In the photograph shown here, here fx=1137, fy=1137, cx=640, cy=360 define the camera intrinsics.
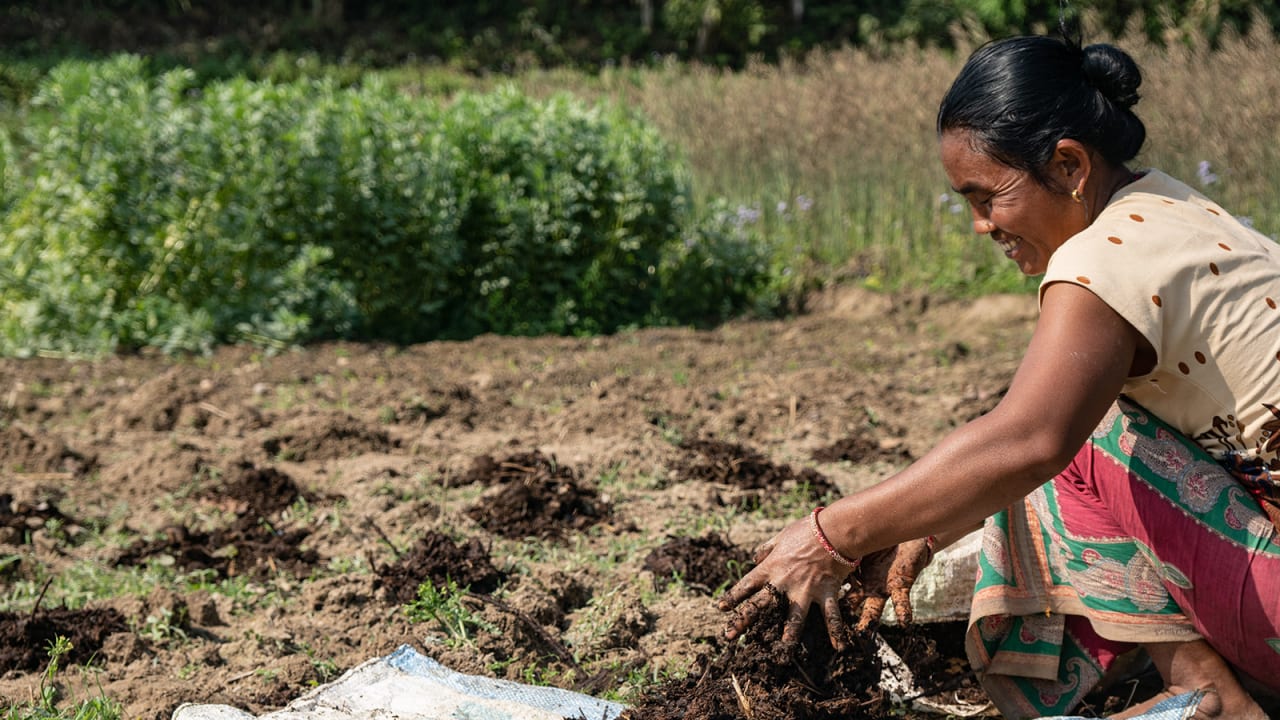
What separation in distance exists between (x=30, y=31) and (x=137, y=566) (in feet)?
70.3

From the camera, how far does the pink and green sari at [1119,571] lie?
224cm

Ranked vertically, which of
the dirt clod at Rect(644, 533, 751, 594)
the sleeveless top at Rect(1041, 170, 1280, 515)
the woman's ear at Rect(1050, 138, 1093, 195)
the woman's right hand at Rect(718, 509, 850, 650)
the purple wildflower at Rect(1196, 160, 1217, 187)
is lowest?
the dirt clod at Rect(644, 533, 751, 594)

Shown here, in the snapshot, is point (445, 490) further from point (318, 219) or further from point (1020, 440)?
point (318, 219)

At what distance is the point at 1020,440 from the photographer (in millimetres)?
1956

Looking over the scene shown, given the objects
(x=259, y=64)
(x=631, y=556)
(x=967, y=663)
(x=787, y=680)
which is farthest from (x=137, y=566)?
(x=259, y=64)

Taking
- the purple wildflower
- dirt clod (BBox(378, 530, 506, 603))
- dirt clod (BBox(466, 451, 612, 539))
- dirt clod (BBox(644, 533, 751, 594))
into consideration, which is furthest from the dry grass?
dirt clod (BBox(378, 530, 506, 603))

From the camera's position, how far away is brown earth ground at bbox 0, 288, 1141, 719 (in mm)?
2959

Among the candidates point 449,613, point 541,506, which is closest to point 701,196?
point 541,506

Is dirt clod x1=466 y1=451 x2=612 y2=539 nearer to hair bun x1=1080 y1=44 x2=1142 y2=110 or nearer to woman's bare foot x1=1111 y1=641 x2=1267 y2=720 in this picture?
woman's bare foot x1=1111 y1=641 x2=1267 y2=720

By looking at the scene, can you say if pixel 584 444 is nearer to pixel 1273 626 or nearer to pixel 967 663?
pixel 967 663

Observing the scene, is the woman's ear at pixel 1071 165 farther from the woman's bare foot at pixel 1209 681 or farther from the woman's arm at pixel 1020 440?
the woman's bare foot at pixel 1209 681

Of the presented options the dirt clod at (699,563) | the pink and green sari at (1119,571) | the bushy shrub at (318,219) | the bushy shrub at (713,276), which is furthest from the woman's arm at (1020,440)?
the bushy shrub at (713,276)

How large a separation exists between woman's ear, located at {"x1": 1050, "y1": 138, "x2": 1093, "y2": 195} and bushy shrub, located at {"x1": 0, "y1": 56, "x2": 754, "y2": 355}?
4638 millimetres

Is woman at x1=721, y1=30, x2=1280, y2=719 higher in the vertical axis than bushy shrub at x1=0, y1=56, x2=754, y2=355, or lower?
higher
